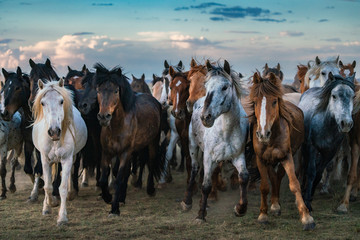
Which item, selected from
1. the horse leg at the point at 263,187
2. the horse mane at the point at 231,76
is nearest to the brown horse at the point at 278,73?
the horse mane at the point at 231,76

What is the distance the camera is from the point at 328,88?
726 cm

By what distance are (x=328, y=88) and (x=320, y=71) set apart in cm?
231

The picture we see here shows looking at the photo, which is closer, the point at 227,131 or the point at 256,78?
the point at 256,78

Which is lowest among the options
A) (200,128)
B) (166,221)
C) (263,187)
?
(166,221)

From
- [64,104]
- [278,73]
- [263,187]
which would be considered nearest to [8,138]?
[64,104]

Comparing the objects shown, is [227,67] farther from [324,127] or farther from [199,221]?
[199,221]

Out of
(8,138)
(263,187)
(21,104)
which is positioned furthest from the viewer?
(8,138)

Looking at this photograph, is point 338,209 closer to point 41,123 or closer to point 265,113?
point 265,113

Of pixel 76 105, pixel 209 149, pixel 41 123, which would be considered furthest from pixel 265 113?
pixel 76 105

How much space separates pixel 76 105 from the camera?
8.58m

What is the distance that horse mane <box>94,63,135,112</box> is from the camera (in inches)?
284

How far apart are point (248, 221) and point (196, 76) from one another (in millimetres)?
2513

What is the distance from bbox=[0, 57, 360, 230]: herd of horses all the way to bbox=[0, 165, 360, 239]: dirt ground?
203mm

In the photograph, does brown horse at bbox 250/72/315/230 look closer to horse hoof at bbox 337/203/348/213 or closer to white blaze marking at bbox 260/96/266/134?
white blaze marking at bbox 260/96/266/134
